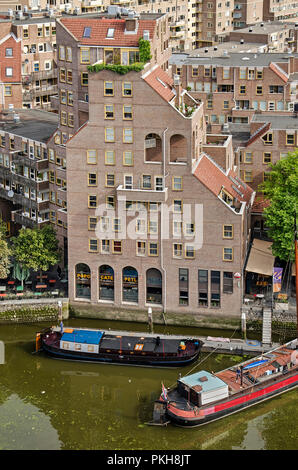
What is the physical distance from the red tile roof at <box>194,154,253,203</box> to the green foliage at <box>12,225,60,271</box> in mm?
20325

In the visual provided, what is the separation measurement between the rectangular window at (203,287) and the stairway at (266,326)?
652cm

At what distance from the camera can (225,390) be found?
90.2 metres

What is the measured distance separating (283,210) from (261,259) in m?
7.02

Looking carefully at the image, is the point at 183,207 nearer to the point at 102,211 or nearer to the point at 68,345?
the point at 102,211

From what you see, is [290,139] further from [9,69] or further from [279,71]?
[9,69]

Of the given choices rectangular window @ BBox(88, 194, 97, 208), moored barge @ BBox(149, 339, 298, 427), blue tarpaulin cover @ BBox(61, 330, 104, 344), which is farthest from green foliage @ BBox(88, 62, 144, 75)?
moored barge @ BBox(149, 339, 298, 427)

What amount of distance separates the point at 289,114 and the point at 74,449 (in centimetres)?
6137

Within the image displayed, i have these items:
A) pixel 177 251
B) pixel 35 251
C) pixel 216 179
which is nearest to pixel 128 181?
pixel 177 251

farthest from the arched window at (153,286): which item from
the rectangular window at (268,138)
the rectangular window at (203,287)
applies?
the rectangular window at (268,138)

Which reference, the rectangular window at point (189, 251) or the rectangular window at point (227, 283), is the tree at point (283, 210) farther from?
the rectangular window at point (189, 251)

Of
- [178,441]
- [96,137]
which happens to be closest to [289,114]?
[96,137]

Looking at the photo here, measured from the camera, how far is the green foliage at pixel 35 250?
11231 cm

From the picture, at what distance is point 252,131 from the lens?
12462cm

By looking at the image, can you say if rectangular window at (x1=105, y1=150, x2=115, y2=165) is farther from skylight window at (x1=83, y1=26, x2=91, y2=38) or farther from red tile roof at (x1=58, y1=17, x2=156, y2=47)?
skylight window at (x1=83, y1=26, x2=91, y2=38)
